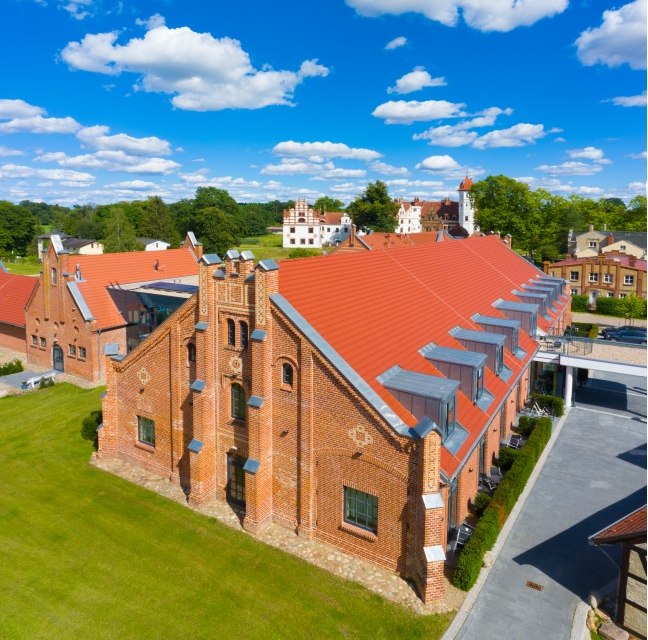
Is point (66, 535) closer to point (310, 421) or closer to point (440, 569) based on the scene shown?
point (310, 421)

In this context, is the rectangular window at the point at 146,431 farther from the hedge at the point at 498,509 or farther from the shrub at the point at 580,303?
the shrub at the point at 580,303

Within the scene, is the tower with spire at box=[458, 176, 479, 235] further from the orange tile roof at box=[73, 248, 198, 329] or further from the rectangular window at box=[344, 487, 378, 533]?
the rectangular window at box=[344, 487, 378, 533]

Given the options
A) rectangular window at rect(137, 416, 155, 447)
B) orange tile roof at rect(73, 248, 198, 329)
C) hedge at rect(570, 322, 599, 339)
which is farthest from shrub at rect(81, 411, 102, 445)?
hedge at rect(570, 322, 599, 339)

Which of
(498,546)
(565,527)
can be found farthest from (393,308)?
(565,527)

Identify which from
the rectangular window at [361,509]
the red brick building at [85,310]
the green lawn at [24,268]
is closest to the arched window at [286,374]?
the rectangular window at [361,509]

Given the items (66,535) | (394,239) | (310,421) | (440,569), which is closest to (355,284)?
(310,421)
